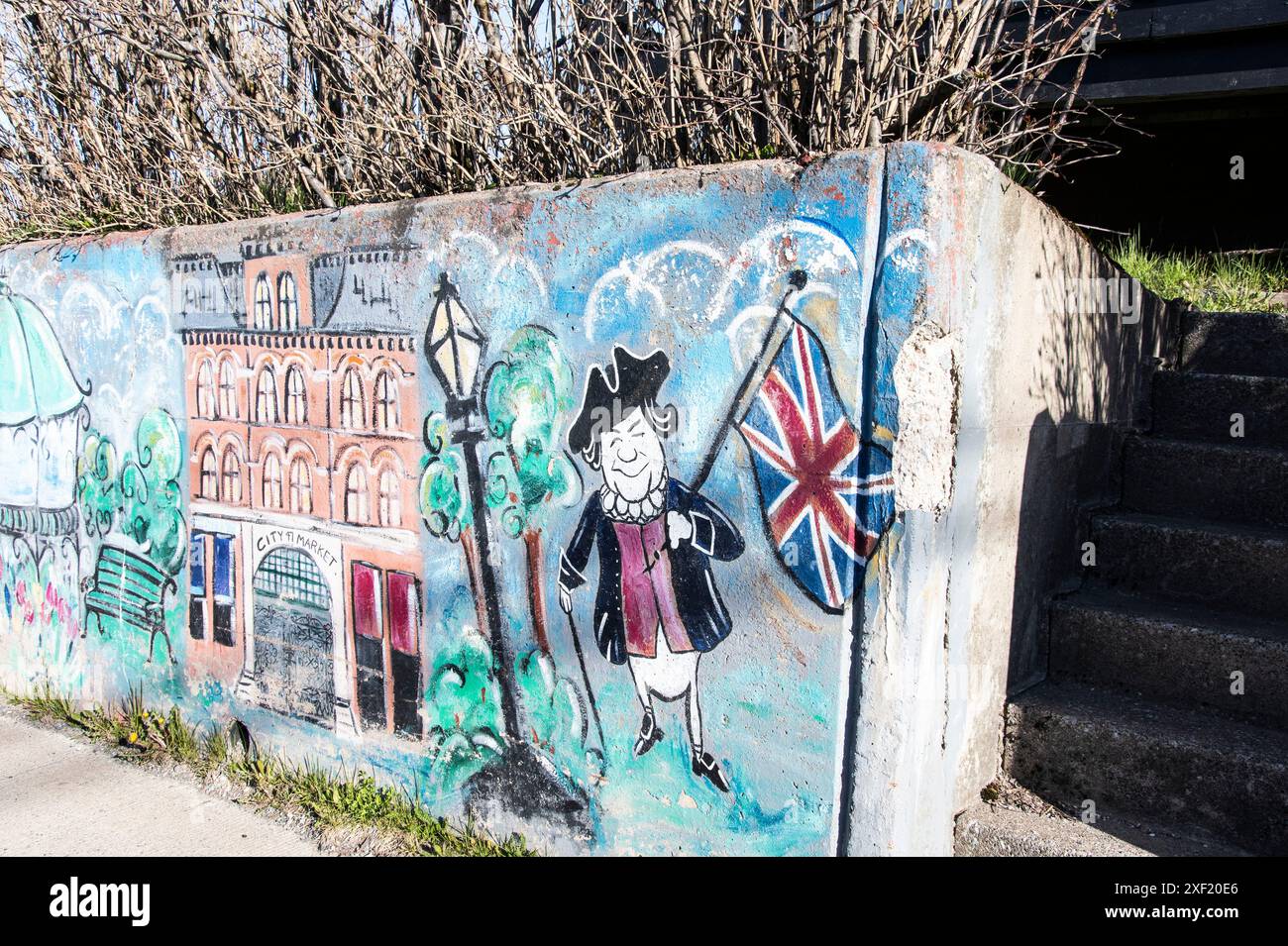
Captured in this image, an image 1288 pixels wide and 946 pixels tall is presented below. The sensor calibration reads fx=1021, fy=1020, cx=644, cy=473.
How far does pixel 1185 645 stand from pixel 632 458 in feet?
5.82

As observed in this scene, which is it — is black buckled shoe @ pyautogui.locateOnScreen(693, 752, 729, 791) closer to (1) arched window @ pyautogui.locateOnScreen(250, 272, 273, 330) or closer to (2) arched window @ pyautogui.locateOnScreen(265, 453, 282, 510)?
(2) arched window @ pyautogui.locateOnScreen(265, 453, 282, 510)

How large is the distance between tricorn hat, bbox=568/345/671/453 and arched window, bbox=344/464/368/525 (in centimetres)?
99

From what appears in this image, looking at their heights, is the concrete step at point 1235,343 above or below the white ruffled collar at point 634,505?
above

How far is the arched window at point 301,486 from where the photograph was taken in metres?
3.85

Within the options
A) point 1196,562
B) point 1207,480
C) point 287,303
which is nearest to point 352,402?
point 287,303

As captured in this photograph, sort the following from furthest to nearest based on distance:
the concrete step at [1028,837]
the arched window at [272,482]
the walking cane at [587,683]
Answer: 1. the arched window at [272,482]
2. the walking cane at [587,683]
3. the concrete step at [1028,837]

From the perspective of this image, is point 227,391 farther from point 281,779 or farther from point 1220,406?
point 1220,406

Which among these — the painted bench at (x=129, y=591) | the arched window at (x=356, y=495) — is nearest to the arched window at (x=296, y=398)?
the arched window at (x=356, y=495)

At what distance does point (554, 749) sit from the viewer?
125 inches

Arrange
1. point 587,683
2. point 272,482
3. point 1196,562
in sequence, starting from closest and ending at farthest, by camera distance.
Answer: point 587,683 → point 1196,562 → point 272,482

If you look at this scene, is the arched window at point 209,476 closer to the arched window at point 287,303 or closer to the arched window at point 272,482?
the arched window at point 272,482

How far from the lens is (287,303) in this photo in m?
3.89

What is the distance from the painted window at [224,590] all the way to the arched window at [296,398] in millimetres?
666

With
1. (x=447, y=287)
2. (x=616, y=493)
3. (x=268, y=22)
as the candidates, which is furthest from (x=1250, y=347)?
(x=268, y=22)
